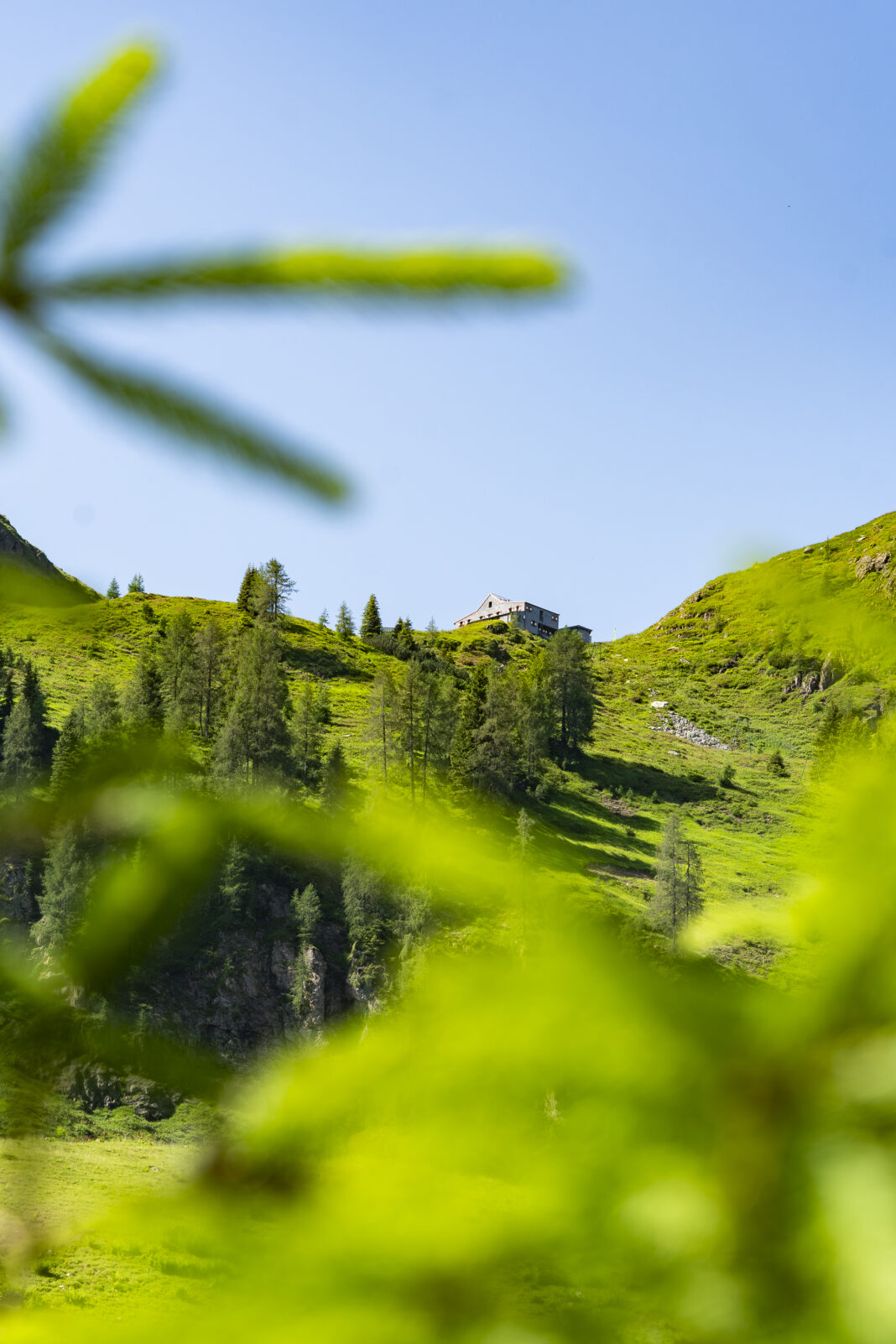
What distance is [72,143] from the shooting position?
942mm

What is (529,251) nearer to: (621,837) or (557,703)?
(621,837)

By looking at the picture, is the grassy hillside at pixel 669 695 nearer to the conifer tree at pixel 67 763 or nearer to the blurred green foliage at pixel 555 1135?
the blurred green foliage at pixel 555 1135

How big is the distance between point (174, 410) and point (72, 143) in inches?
13.0

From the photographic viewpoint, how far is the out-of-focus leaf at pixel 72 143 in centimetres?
94

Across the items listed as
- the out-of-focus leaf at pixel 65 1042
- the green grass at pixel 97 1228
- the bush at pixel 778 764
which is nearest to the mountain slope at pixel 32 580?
the out-of-focus leaf at pixel 65 1042

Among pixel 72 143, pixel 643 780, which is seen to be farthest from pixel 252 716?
pixel 643 780

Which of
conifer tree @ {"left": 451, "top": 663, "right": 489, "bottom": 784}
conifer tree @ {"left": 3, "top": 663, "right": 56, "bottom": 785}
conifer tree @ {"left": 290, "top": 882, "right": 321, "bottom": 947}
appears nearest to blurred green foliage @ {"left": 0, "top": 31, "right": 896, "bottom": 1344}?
conifer tree @ {"left": 3, "top": 663, "right": 56, "bottom": 785}

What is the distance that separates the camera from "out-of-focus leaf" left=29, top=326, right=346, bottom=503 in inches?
39.4

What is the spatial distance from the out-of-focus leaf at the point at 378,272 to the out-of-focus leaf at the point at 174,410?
0.45 feet

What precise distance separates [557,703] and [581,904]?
2508 inches

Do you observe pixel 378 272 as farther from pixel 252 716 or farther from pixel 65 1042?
pixel 252 716

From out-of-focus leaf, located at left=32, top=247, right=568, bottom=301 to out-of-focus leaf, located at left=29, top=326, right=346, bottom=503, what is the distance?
138mm

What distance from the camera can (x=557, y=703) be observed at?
64.0 metres

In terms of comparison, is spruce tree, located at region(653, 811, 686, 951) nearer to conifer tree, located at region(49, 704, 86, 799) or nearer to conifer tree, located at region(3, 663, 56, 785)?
conifer tree, located at region(3, 663, 56, 785)
